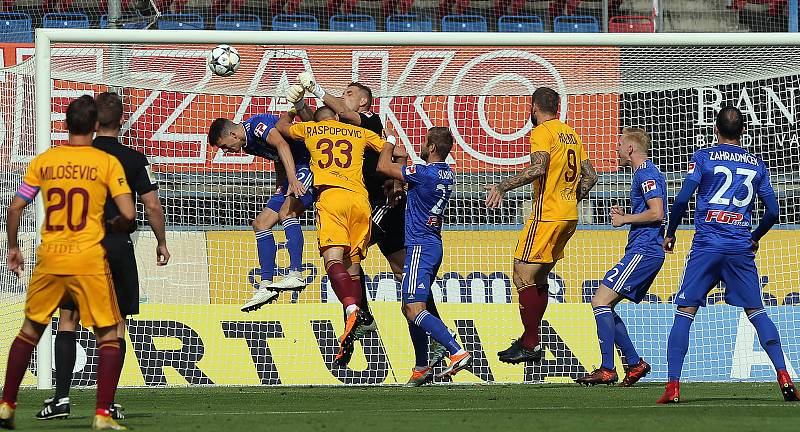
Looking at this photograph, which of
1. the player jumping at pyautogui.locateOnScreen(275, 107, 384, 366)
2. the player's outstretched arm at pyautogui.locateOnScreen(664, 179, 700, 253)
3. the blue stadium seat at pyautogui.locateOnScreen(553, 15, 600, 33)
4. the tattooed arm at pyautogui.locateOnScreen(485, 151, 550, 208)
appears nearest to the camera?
the player's outstretched arm at pyautogui.locateOnScreen(664, 179, 700, 253)

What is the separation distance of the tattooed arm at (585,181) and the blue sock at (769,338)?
95.3 inches

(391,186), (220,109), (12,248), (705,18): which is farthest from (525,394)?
(705,18)

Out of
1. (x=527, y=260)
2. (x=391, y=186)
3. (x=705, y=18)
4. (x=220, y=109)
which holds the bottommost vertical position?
(x=527, y=260)

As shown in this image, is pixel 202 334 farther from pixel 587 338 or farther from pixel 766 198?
pixel 766 198

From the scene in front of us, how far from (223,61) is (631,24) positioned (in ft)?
30.2

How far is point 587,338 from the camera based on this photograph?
12555mm

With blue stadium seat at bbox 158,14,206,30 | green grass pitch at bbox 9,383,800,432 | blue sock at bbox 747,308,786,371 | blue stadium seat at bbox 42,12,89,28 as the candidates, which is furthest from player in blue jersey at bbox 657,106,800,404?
blue stadium seat at bbox 42,12,89,28

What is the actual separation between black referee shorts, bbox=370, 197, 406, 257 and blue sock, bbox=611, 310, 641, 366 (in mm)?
2070

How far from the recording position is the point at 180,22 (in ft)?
56.8

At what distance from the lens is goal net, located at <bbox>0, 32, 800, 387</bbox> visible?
12062 millimetres

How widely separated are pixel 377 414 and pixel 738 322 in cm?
627

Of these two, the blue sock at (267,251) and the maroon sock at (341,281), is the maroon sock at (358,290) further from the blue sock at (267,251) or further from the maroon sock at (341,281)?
the blue sock at (267,251)

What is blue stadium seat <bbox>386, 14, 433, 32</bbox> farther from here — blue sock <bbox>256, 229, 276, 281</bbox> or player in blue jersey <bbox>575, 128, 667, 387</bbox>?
player in blue jersey <bbox>575, 128, 667, 387</bbox>

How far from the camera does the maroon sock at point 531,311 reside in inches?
413
